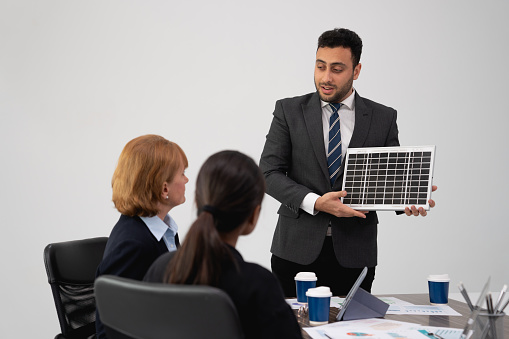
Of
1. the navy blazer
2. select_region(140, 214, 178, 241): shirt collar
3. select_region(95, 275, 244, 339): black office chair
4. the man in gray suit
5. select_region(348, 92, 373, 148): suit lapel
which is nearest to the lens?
select_region(95, 275, 244, 339): black office chair

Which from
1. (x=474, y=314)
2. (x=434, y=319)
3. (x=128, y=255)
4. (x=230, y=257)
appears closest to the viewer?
(x=230, y=257)

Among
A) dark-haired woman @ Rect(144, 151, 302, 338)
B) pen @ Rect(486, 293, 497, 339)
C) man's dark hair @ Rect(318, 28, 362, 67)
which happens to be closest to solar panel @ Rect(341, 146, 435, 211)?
man's dark hair @ Rect(318, 28, 362, 67)

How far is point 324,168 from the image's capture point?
2389 millimetres

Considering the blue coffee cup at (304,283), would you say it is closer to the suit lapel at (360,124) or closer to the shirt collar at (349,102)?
the suit lapel at (360,124)

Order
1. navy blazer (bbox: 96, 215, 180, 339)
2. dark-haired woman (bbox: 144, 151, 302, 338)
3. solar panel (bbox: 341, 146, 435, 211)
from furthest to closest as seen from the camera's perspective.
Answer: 1. solar panel (bbox: 341, 146, 435, 211)
2. navy blazer (bbox: 96, 215, 180, 339)
3. dark-haired woman (bbox: 144, 151, 302, 338)

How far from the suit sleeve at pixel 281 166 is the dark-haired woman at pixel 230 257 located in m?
1.03

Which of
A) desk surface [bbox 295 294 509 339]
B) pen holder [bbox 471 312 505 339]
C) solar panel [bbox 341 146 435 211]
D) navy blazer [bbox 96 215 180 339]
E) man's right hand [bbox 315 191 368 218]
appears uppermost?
solar panel [bbox 341 146 435 211]

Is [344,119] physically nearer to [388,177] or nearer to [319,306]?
[388,177]

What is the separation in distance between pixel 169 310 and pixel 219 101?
347 cm

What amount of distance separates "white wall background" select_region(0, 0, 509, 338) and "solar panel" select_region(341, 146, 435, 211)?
7.42ft

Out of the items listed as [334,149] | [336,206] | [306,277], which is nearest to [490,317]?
[306,277]

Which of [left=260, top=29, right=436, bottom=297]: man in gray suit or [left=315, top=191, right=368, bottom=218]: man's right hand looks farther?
[left=260, top=29, right=436, bottom=297]: man in gray suit

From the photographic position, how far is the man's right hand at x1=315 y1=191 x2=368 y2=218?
2.17m

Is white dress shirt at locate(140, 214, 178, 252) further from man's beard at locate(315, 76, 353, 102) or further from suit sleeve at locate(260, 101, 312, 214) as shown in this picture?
man's beard at locate(315, 76, 353, 102)
